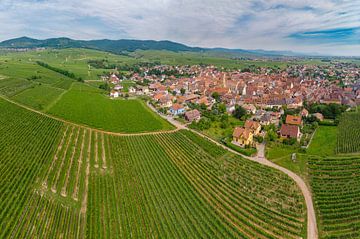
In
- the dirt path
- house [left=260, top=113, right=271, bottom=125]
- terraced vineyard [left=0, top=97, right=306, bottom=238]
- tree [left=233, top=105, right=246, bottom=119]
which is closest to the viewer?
terraced vineyard [left=0, top=97, right=306, bottom=238]

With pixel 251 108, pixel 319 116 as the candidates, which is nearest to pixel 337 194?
pixel 319 116

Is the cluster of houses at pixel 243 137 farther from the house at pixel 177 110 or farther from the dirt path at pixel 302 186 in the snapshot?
the house at pixel 177 110

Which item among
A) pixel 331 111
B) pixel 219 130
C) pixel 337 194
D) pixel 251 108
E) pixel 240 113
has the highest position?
pixel 331 111

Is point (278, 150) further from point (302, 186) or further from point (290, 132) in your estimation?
point (302, 186)

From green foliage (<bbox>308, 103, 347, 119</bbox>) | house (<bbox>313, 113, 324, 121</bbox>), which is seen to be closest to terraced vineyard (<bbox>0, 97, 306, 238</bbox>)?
house (<bbox>313, 113, 324, 121</bbox>)

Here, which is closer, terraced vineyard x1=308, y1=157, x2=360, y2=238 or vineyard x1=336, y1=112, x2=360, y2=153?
terraced vineyard x1=308, y1=157, x2=360, y2=238

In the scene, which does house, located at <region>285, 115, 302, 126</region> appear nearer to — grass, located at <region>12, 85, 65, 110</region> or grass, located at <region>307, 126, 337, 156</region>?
grass, located at <region>307, 126, 337, 156</region>
